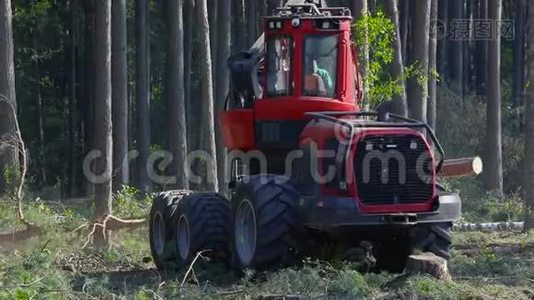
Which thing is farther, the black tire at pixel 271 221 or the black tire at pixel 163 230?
the black tire at pixel 163 230

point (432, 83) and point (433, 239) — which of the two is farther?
point (432, 83)

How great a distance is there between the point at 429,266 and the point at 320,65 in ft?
11.0

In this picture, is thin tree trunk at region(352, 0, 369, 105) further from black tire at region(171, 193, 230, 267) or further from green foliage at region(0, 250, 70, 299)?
green foliage at region(0, 250, 70, 299)

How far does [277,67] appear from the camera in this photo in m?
16.1

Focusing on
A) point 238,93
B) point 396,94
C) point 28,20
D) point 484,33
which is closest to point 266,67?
point 238,93

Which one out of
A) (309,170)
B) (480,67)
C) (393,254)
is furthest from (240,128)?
(480,67)

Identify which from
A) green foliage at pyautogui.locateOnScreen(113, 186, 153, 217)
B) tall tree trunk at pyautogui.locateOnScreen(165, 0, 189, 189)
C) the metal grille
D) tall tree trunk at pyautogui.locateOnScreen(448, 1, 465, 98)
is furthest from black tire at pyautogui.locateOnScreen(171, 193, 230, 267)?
tall tree trunk at pyautogui.locateOnScreen(448, 1, 465, 98)

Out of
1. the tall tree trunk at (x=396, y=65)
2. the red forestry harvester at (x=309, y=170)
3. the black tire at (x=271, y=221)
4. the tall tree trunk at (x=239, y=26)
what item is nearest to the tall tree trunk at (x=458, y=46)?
the tall tree trunk at (x=239, y=26)

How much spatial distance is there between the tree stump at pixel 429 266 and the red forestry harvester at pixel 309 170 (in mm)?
447

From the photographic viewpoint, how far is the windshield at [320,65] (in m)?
15.8

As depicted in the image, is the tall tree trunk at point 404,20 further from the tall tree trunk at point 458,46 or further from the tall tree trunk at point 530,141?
the tall tree trunk at point 530,141

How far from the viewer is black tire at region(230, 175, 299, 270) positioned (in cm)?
1445

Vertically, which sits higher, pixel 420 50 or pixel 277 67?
pixel 420 50

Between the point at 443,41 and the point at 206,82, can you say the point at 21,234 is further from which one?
the point at 443,41
